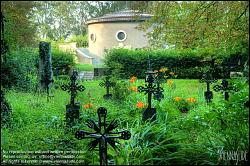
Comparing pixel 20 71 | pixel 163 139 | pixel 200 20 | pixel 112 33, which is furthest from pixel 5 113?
pixel 112 33

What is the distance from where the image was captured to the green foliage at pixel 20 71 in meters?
11.2

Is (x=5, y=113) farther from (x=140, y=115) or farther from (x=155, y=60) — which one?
(x=155, y=60)

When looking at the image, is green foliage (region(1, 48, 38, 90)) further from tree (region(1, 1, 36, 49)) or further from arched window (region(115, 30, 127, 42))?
arched window (region(115, 30, 127, 42))

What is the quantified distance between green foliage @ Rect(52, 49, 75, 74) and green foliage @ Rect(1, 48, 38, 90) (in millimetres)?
6213

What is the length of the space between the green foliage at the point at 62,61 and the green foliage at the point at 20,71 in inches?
245

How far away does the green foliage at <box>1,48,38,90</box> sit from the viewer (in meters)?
11.2

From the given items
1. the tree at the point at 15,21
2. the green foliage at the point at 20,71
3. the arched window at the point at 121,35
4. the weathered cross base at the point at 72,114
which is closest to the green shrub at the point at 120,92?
the green foliage at the point at 20,71

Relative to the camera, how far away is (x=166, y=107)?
751 cm

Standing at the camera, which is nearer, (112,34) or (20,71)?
(20,71)

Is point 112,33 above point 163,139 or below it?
above

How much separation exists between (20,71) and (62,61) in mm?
7735

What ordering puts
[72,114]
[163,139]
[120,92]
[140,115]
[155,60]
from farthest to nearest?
1. [155,60]
2. [120,92]
3. [140,115]
4. [72,114]
5. [163,139]

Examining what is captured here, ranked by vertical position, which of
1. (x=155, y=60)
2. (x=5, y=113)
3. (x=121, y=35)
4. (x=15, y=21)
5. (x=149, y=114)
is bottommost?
(x=149, y=114)

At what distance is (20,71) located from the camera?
1164 cm
